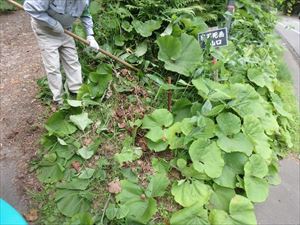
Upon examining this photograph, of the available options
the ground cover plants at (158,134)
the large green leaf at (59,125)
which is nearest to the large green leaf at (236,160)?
the ground cover plants at (158,134)

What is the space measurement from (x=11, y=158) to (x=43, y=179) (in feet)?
1.40

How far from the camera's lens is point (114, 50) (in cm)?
396

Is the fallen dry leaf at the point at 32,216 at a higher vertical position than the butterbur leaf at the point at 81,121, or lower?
lower

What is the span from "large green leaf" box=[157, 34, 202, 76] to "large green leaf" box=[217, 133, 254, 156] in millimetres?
880

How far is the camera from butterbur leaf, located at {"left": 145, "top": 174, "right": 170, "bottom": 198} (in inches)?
106

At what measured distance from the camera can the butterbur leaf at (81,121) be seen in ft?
10.1

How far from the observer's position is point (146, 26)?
13.2 feet

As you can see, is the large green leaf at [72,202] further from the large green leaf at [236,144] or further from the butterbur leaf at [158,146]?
the large green leaf at [236,144]

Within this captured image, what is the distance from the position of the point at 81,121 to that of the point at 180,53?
136cm

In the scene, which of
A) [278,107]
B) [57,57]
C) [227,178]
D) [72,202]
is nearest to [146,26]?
[57,57]

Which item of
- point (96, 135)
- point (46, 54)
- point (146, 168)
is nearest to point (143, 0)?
point (46, 54)

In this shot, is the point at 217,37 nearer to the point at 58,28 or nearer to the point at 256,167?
the point at 256,167

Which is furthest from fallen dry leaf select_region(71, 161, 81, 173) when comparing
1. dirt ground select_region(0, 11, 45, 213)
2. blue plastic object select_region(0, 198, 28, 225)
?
blue plastic object select_region(0, 198, 28, 225)

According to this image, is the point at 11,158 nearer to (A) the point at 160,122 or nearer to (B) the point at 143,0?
(A) the point at 160,122
